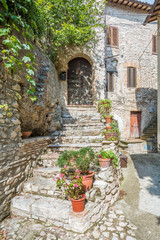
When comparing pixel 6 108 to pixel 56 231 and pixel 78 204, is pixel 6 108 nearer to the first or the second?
pixel 78 204

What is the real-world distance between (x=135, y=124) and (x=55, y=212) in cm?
873

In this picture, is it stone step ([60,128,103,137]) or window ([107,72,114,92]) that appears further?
window ([107,72,114,92])

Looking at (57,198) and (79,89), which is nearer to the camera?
(57,198)

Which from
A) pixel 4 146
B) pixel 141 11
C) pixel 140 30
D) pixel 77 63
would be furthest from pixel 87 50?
pixel 4 146

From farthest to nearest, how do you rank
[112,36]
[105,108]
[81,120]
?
[112,36] < [105,108] < [81,120]

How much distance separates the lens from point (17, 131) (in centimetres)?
340

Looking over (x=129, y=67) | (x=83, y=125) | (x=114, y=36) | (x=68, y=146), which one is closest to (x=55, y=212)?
(x=68, y=146)

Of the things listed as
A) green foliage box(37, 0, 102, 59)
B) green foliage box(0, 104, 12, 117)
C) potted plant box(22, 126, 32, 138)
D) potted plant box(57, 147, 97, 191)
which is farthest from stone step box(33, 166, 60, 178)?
green foliage box(37, 0, 102, 59)

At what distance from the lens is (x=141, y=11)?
10461 millimetres

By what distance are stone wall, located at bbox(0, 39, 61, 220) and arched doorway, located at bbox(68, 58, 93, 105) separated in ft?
13.9

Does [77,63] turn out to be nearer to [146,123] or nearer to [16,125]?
[146,123]

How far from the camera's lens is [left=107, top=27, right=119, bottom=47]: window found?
32.8 ft

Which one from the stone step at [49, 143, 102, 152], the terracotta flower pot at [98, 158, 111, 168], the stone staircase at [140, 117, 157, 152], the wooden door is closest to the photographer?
the terracotta flower pot at [98, 158, 111, 168]

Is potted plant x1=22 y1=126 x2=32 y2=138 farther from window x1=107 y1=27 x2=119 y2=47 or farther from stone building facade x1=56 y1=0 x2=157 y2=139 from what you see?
window x1=107 y1=27 x2=119 y2=47
